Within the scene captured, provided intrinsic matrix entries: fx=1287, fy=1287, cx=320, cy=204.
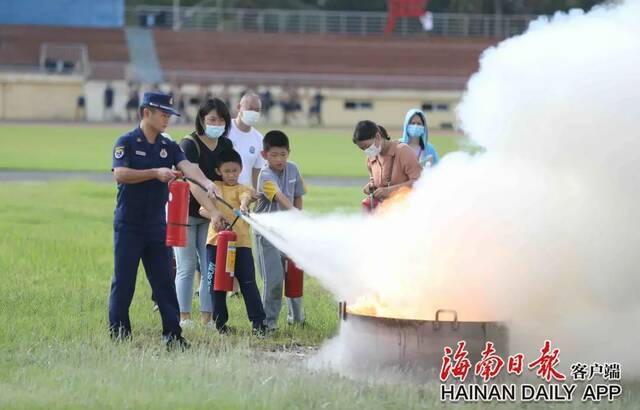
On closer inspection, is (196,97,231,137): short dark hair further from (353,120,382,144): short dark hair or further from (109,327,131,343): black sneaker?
(109,327,131,343): black sneaker

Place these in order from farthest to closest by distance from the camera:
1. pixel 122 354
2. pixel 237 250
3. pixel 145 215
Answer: pixel 237 250 < pixel 145 215 < pixel 122 354

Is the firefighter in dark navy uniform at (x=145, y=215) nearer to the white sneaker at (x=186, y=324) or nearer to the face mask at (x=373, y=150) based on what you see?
the white sneaker at (x=186, y=324)

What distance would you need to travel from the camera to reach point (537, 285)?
9.58 m

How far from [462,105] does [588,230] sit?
4.63ft

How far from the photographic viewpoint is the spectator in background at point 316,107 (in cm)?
6194

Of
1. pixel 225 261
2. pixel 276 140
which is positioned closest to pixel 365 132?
pixel 276 140

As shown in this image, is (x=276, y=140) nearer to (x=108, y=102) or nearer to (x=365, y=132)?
(x=365, y=132)

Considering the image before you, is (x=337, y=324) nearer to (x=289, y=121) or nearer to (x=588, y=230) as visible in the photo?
(x=588, y=230)

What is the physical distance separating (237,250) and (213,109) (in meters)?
1.31

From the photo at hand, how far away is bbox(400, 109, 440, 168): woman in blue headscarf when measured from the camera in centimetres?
1447

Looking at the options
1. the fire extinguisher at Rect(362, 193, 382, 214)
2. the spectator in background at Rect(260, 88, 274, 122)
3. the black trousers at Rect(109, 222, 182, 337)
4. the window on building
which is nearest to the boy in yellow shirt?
the black trousers at Rect(109, 222, 182, 337)

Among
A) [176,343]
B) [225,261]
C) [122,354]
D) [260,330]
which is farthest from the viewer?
[260,330]

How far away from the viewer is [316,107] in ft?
204

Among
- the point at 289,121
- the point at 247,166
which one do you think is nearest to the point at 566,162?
the point at 247,166
